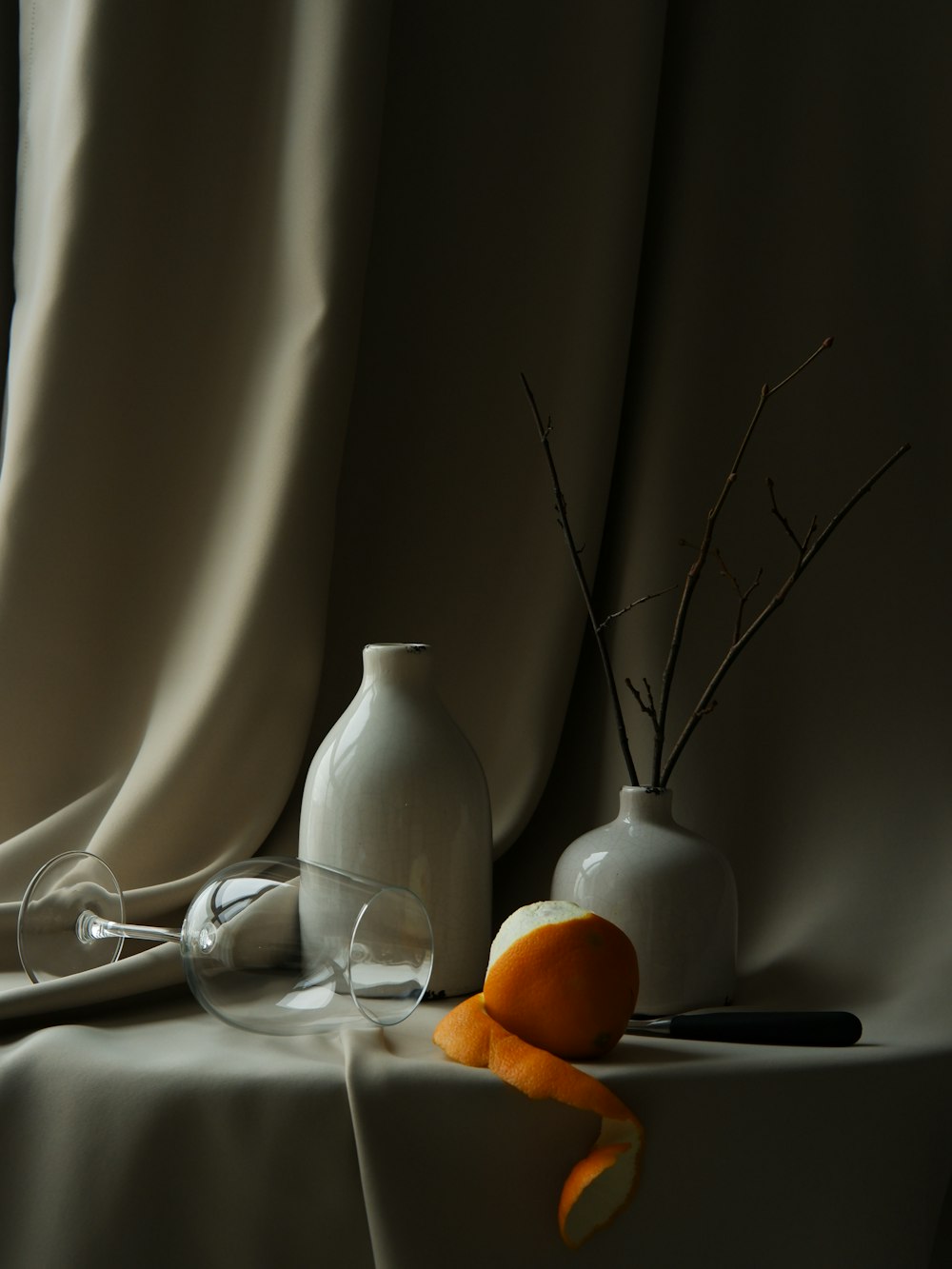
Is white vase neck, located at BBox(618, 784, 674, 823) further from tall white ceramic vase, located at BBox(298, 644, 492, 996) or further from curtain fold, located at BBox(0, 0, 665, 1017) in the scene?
curtain fold, located at BBox(0, 0, 665, 1017)

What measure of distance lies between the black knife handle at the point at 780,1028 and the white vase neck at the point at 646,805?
7.1 inches

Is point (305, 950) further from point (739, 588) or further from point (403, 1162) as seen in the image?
point (739, 588)

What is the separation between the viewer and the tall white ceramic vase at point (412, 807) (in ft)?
3.10

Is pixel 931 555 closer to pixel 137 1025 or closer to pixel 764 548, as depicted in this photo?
pixel 764 548

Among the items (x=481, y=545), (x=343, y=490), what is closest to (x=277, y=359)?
(x=343, y=490)

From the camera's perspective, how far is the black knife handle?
841 millimetres

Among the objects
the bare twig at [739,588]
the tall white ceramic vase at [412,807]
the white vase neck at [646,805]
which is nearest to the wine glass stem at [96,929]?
the tall white ceramic vase at [412,807]

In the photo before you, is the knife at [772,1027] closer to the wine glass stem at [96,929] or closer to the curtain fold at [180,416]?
the wine glass stem at [96,929]

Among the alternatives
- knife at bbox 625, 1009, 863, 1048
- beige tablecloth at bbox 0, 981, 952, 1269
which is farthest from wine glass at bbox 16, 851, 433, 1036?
knife at bbox 625, 1009, 863, 1048

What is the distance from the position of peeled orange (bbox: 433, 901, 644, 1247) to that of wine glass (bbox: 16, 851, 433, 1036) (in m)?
0.06

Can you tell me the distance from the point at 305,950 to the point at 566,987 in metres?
0.17

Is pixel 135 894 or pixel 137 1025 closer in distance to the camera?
pixel 137 1025

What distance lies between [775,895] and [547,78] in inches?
34.7

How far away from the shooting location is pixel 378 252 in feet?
4.46
